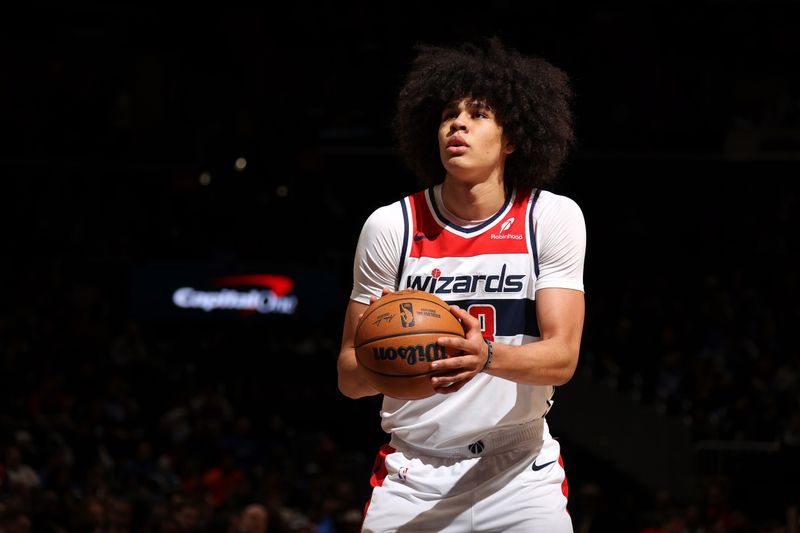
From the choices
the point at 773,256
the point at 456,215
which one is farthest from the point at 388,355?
the point at 773,256

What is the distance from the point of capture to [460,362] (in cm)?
335

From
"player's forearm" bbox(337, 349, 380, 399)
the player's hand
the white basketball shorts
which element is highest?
"player's forearm" bbox(337, 349, 380, 399)

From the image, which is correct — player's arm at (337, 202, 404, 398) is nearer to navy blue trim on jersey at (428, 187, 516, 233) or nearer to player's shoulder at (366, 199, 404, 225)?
player's shoulder at (366, 199, 404, 225)

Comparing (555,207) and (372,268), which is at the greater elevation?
(555,207)

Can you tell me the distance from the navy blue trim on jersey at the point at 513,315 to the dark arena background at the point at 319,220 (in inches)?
343

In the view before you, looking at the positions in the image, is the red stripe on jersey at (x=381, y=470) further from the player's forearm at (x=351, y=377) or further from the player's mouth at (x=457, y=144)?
the player's mouth at (x=457, y=144)

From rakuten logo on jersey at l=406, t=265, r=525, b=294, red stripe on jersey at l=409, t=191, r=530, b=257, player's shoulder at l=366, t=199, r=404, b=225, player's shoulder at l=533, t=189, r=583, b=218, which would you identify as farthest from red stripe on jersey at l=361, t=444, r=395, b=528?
player's shoulder at l=533, t=189, r=583, b=218

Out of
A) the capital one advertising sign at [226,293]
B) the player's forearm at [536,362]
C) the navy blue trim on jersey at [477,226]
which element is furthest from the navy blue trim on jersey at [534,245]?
the capital one advertising sign at [226,293]

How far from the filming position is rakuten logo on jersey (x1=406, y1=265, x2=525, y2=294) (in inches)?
154

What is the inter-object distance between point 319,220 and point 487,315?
14424 millimetres

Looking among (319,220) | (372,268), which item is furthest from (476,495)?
(319,220)

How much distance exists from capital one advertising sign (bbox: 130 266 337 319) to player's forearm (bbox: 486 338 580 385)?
13.4 metres

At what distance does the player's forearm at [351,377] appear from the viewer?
398 centimetres

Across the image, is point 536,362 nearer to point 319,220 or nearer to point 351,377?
point 351,377
